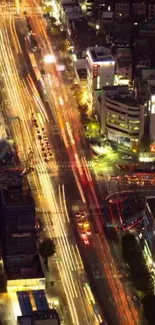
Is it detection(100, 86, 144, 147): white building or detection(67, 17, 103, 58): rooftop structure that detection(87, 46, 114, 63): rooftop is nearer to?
detection(100, 86, 144, 147): white building

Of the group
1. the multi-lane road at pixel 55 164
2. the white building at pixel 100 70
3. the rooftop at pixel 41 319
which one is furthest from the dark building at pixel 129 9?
the rooftop at pixel 41 319

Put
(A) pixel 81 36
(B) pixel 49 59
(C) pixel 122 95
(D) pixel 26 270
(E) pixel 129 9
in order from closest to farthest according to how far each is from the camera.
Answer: (D) pixel 26 270 < (C) pixel 122 95 < (B) pixel 49 59 < (A) pixel 81 36 < (E) pixel 129 9

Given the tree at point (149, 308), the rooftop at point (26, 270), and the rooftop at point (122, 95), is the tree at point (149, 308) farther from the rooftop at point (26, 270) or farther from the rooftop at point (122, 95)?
the rooftop at point (122, 95)

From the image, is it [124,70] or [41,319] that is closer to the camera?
[41,319]

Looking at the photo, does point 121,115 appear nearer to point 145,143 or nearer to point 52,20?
point 145,143

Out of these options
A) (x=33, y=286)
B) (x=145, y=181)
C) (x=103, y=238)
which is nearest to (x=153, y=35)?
(x=145, y=181)

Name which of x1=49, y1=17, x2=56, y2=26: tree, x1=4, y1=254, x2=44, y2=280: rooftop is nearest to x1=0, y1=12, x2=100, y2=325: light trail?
x1=4, y1=254, x2=44, y2=280: rooftop

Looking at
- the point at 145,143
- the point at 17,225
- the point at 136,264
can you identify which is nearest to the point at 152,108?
the point at 145,143
